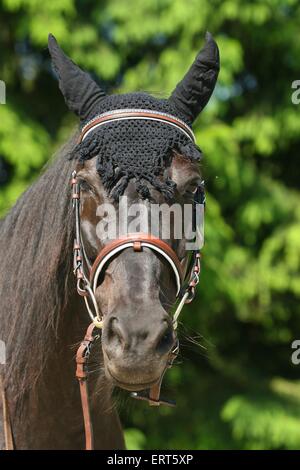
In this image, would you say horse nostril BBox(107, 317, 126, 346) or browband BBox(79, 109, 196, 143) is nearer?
horse nostril BBox(107, 317, 126, 346)

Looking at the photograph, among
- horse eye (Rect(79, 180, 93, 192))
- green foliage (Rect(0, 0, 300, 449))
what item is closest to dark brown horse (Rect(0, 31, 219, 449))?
horse eye (Rect(79, 180, 93, 192))

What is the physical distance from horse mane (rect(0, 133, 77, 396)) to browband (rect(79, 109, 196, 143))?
141 millimetres

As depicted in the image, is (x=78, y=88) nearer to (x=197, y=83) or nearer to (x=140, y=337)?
(x=197, y=83)

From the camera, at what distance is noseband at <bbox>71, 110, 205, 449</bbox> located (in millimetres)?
2043

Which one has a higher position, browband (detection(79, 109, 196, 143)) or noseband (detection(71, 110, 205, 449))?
browband (detection(79, 109, 196, 143))

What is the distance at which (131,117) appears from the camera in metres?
2.22

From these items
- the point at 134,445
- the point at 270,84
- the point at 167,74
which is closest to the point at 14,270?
the point at 134,445

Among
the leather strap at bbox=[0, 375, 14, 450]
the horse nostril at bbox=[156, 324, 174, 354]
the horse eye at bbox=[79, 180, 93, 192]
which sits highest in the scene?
the horse eye at bbox=[79, 180, 93, 192]

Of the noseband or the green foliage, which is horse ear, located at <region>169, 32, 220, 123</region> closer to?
the noseband

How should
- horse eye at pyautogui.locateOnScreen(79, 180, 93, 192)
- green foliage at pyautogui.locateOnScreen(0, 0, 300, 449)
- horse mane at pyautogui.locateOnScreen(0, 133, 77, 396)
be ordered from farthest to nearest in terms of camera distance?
green foliage at pyautogui.locateOnScreen(0, 0, 300, 449) < horse mane at pyautogui.locateOnScreen(0, 133, 77, 396) < horse eye at pyautogui.locateOnScreen(79, 180, 93, 192)

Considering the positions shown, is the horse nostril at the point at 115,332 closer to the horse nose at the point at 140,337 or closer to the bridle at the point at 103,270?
the horse nose at the point at 140,337

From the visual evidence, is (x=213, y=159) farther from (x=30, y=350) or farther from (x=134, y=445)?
(x=30, y=350)

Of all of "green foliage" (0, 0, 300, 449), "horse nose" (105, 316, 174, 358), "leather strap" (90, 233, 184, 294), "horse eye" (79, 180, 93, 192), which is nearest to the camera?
"horse nose" (105, 316, 174, 358)

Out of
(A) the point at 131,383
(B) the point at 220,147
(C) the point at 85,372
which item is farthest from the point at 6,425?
(B) the point at 220,147
